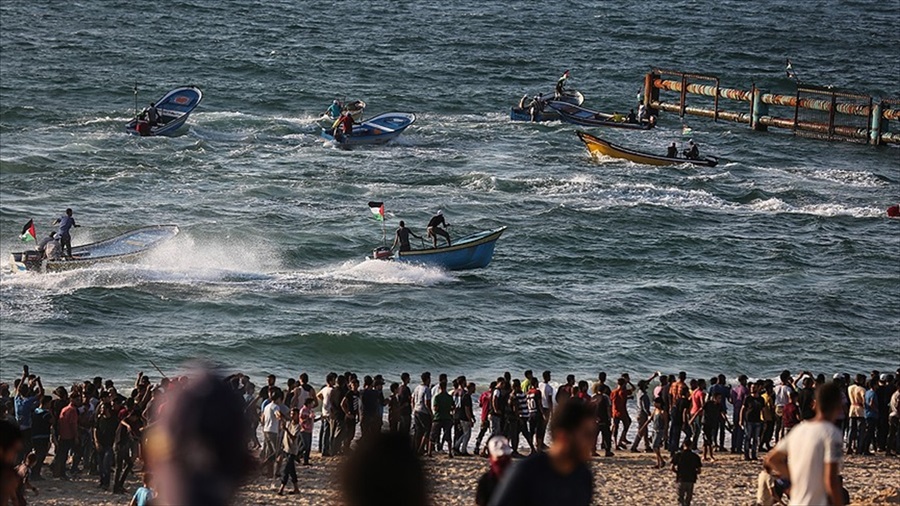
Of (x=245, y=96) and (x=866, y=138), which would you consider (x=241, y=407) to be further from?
(x=245, y=96)

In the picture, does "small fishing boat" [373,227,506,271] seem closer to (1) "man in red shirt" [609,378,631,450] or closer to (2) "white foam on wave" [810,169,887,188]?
(1) "man in red shirt" [609,378,631,450]

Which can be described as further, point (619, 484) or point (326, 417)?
point (326, 417)

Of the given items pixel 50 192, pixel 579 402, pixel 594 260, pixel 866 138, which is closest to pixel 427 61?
pixel 866 138

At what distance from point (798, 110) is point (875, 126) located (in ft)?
16.5

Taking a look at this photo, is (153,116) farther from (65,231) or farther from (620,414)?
(620,414)

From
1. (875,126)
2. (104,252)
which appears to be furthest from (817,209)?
(104,252)

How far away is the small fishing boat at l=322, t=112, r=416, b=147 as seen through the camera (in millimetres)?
50750

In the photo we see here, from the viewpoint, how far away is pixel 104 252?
112 ft

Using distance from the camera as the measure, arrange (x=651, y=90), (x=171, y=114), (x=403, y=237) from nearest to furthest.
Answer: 1. (x=403, y=237)
2. (x=171, y=114)
3. (x=651, y=90)

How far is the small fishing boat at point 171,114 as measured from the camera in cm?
5100

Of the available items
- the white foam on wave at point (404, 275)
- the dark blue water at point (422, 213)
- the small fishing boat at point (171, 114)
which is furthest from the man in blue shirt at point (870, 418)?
the small fishing boat at point (171, 114)

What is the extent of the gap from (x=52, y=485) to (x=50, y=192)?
28.3 meters

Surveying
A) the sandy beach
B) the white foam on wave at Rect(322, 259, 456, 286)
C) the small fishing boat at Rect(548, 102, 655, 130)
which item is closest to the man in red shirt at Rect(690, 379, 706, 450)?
the sandy beach

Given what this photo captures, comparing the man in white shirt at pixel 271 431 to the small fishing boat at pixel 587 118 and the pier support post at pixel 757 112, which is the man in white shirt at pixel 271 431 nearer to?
the small fishing boat at pixel 587 118
